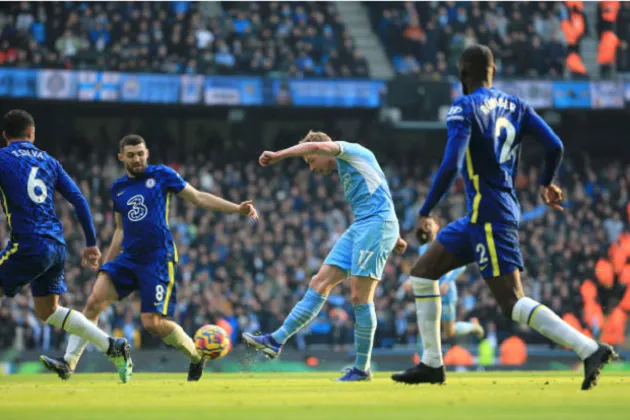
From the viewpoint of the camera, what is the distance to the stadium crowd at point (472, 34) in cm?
2938

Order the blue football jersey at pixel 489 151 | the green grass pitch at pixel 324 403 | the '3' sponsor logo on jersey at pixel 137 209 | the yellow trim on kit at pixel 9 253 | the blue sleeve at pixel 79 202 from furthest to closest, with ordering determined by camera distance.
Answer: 1. the '3' sponsor logo on jersey at pixel 137 209
2. the blue sleeve at pixel 79 202
3. the yellow trim on kit at pixel 9 253
4. the blue football jersey at pixel 489 151
5. the green grass pitch at pixel 324 403

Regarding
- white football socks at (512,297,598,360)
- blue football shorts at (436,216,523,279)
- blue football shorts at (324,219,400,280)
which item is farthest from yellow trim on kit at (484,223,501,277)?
blue football shorts at (324,219,400,280)

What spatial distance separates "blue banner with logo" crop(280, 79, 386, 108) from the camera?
27.7 m

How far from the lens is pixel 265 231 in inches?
977

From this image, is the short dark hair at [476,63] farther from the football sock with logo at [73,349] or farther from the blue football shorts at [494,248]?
the football sock with logo at [73,349]

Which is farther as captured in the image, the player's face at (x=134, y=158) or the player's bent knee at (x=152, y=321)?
the player's face at (x=134, y=158)

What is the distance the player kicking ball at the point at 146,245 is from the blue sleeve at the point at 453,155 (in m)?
2.61

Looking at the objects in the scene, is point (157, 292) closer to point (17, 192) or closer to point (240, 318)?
point (17, 192)

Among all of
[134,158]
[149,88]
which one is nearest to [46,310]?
[134,158]

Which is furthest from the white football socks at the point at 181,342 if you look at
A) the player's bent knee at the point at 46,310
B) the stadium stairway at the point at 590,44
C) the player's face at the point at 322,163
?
the stadium stairway at the point at 590,44

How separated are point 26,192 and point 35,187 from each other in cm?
9

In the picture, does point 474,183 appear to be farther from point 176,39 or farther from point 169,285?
point 176,39

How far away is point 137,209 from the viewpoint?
32.2 ft

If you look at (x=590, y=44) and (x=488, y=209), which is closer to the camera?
(x=488, y=209)
